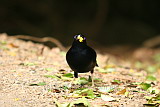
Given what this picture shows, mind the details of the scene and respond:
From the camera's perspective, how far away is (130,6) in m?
15.8

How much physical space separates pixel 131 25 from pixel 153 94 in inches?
468

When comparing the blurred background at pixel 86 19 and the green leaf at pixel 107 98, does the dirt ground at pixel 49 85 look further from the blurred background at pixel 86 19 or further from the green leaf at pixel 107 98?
the blurred background at pixel 86 19

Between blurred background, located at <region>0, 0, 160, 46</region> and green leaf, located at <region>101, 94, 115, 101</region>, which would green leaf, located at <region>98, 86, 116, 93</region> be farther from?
blurred background, located at <region>0, 0, 160, 46</region>

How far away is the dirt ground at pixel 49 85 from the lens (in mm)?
3407

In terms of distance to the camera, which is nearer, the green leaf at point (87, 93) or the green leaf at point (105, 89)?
the green leaf at point (87, 93)

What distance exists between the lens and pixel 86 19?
1596 cm

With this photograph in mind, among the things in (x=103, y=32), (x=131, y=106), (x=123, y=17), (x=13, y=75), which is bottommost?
(x=131, y=106)

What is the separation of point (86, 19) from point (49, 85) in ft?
39.7

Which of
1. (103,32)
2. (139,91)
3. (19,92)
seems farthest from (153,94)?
(103,32)

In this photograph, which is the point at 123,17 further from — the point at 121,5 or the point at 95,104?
the point at 95,104

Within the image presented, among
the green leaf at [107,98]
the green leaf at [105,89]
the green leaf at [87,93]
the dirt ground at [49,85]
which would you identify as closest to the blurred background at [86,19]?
the dirt ground at [49,85]

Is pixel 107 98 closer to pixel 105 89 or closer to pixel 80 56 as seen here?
pixel 105 89

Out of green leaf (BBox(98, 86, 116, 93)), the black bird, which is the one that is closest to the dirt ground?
Answer: green leaf (BBox(98, 86, 116, 93))

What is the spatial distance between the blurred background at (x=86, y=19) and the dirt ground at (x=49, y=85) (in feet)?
24.8
